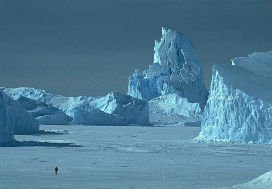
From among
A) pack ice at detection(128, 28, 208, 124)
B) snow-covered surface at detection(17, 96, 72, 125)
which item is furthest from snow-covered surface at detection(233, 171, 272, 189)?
pack ice at detection(128, 28, 208, 124)

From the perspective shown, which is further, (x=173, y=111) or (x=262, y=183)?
(x=173, y=111)

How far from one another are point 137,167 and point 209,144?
45.2ft

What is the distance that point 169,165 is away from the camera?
2345 centimetres

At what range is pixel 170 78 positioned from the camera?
97.1 m

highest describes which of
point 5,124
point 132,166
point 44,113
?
point 44,113

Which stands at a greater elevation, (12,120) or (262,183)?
(12,120)

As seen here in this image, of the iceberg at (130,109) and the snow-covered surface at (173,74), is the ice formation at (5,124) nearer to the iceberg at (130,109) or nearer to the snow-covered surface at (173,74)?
the iceberg at (130,109)

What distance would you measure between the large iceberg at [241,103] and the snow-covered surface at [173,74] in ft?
174

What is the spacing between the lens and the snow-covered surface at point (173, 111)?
3361 inches

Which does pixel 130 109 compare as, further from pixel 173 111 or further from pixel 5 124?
pixel 5 124

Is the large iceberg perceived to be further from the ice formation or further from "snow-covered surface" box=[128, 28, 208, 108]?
"snow-covered surface" box=[128, 28, 208, 108]

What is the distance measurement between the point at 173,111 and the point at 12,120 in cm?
5722

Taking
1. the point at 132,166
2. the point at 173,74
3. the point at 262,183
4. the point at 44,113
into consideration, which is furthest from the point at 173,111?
the point at 262,183

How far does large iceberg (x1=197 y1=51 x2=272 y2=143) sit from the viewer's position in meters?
36.2
